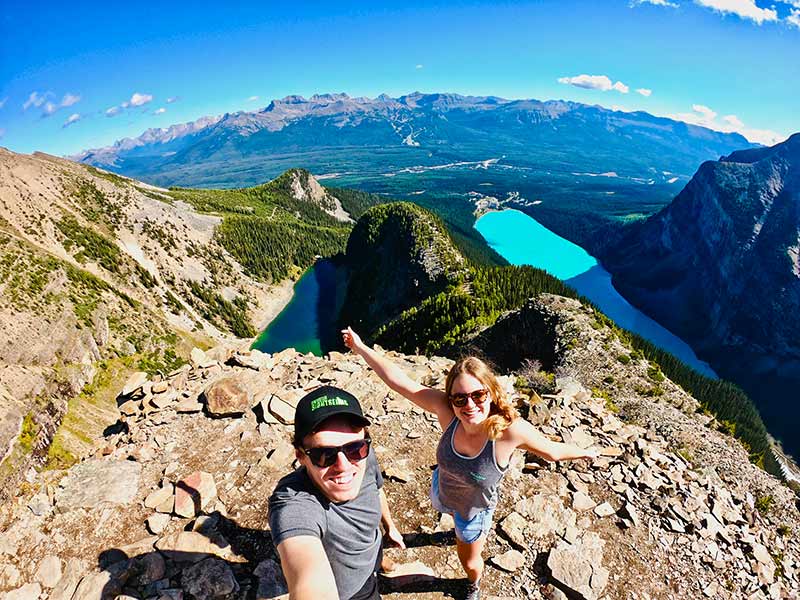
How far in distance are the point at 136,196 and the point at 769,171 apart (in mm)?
216171

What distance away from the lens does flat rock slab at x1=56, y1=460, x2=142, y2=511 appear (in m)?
8.34

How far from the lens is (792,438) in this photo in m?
79.4

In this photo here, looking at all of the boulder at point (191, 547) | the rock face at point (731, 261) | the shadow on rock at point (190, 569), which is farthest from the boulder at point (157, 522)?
the rock face at point (731, 261)

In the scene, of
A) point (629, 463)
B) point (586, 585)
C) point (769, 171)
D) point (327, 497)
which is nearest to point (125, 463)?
point (327, 497)

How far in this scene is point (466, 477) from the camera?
5.61 m

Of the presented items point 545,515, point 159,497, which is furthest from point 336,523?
point 159,497

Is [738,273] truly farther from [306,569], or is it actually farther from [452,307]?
[306,569]

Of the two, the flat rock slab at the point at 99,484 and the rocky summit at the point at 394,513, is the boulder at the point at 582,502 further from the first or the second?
the flat rock slab at the point at 99,484

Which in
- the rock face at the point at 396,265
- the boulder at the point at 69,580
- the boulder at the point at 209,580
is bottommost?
the rock face at the point at 396,265

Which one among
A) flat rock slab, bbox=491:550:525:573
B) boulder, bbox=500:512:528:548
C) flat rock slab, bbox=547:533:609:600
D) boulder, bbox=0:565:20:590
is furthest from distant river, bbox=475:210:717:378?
boulder, bbox=0:565:20:590

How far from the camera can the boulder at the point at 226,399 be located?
36.9ft

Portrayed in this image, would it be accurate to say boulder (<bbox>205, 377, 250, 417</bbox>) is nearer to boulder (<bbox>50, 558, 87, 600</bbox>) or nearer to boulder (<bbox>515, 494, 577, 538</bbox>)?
boulder (<bbox>50, 558, 87, 600</bbox>)

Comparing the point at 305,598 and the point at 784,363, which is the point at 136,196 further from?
the point at 784,363

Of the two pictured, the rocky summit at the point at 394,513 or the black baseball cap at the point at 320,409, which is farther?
the rocky summit at the point at 394,513
